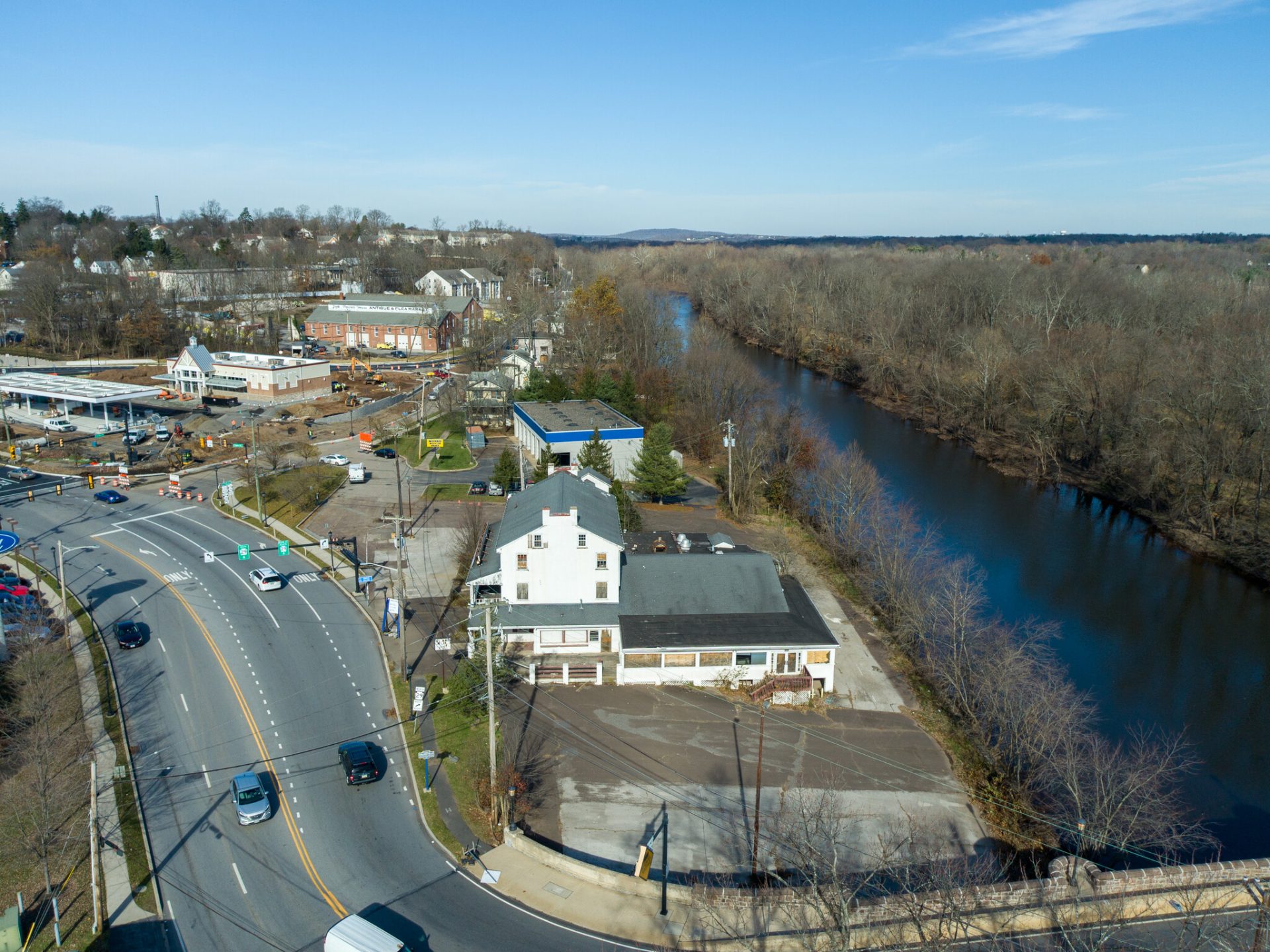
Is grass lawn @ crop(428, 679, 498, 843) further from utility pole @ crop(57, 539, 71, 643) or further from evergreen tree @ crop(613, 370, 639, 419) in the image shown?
evergreen tree @ crop(613, 370, 639, 419)

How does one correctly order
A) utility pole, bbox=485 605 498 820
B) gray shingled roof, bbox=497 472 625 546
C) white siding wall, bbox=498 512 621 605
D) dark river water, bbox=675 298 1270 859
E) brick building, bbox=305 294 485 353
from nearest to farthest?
utility pole, bbox=485 605 498 820 < dark river water, bbox=675 298 1270 859 < white siding wall, bbox=498 512 621 605 < gray shingled roof, bbox=497 472 625 546 < brick building, bbox=305 294 485 353

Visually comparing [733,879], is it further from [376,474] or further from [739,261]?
[739,261]

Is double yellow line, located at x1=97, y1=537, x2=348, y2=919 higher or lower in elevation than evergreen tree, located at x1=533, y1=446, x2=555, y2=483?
lower

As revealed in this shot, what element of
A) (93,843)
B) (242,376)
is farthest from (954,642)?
(242,376)

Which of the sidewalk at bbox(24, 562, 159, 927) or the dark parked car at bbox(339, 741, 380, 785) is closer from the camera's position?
the sidewalk at bbox(24, 562, 159, 927)

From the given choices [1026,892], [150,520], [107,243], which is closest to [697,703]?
[1026,892]

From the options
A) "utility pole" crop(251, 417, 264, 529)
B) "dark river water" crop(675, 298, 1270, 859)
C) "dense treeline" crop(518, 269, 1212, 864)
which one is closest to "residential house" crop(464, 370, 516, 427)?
"dense treeline" crop(518, 269, 1212, 864)

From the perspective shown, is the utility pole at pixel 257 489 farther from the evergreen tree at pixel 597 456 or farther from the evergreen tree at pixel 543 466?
the evergreen tree at pixel 597 456
